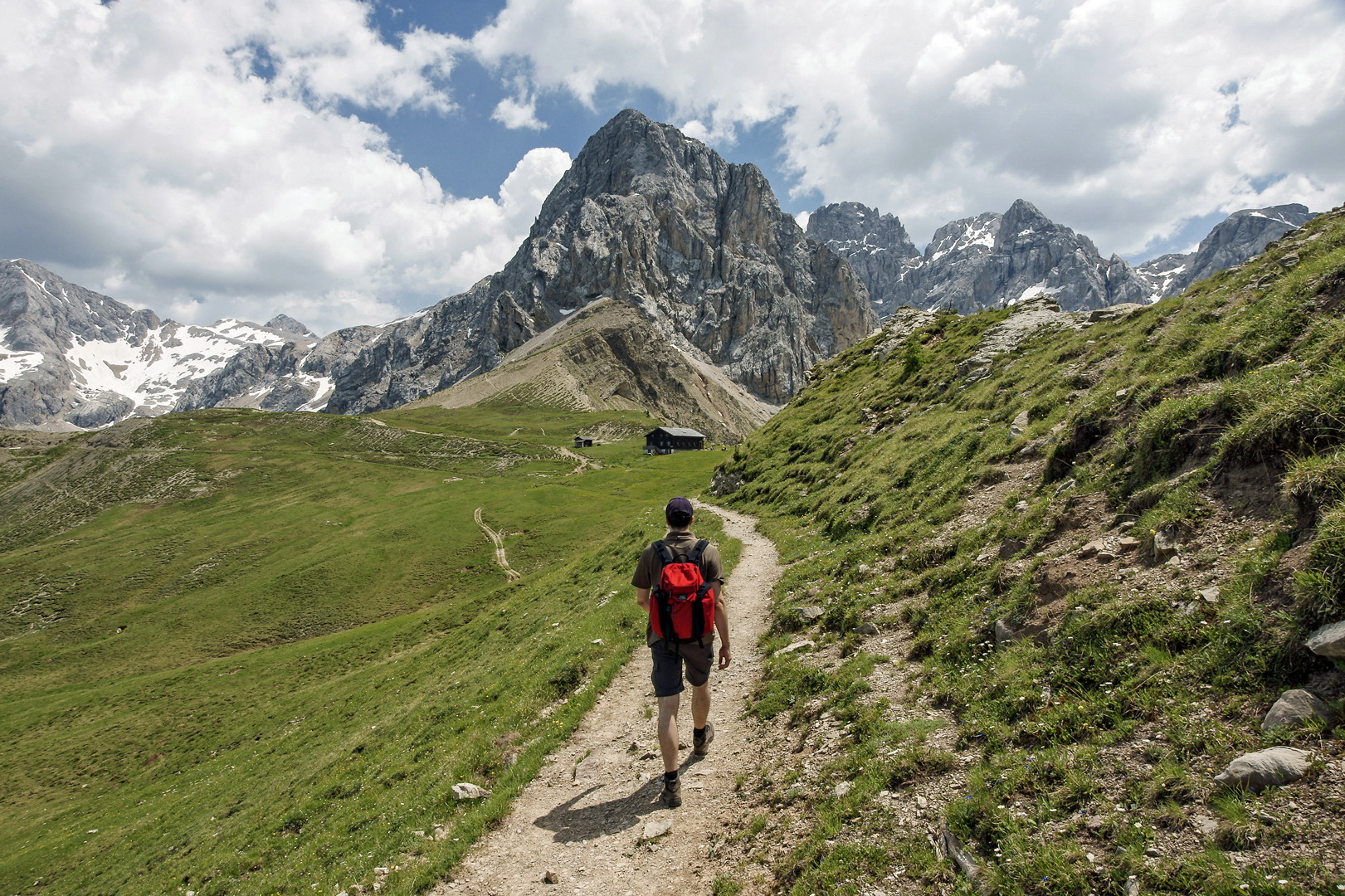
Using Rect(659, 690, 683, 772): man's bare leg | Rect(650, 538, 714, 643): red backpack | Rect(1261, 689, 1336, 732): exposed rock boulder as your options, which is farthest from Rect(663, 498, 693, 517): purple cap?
Rect(1261, 689, 1336, 732): exposed rock boulder

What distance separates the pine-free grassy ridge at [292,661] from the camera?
15.8m

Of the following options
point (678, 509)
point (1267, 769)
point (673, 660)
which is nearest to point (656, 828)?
point (673, 660)

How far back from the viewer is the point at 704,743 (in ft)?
37.3

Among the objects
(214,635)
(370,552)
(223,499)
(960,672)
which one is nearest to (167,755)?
(214,635)

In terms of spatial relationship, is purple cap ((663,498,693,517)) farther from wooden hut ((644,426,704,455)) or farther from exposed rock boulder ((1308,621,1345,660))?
wooden hut ((644,426,704,455))

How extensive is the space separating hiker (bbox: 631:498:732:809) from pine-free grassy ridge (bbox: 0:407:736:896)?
14.2 ft

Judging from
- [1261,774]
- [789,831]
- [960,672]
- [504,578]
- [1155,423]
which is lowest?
[504,578]

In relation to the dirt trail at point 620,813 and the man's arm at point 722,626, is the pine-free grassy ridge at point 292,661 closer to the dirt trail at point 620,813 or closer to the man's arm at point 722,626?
the dirt trail at point 620,813

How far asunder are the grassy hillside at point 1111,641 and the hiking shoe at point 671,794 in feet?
4.88

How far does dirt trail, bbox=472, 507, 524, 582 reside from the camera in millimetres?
67062

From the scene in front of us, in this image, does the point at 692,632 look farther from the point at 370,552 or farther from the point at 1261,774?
the point at 370,552

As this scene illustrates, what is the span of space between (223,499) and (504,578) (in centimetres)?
9473

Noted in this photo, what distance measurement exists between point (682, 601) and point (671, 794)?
11.0 feet

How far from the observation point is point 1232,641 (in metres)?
6.89
